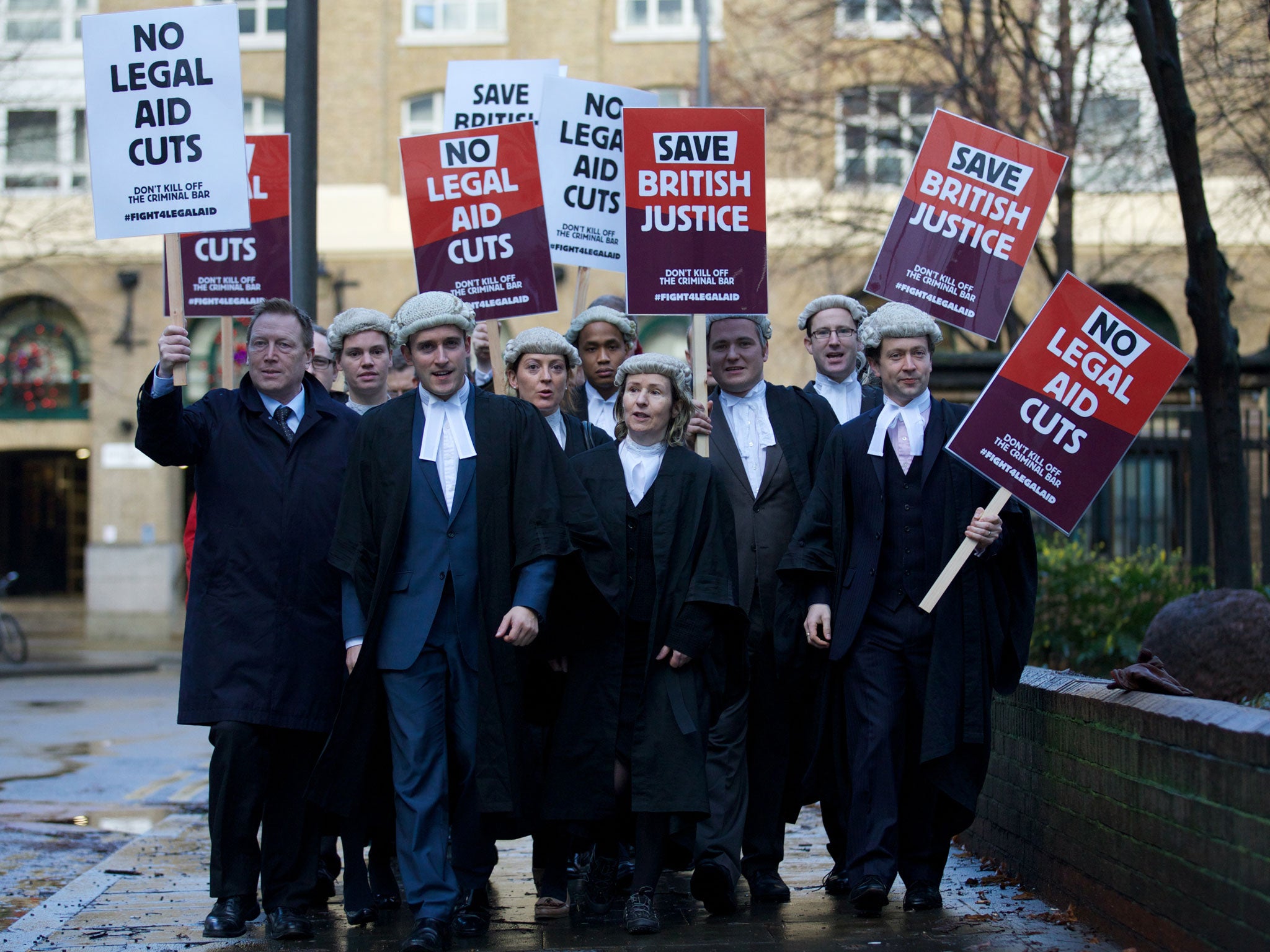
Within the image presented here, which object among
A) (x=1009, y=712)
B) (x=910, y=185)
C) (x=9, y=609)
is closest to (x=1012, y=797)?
(x=1009, y=712)

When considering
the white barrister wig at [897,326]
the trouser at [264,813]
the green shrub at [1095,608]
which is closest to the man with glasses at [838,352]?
the white barrister wig at [897,326]

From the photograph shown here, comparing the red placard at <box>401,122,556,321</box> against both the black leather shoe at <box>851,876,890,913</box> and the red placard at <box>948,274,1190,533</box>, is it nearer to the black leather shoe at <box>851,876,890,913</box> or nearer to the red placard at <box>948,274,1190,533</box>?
the red placard at <box>948,274,1190,533</box>

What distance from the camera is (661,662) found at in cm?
599

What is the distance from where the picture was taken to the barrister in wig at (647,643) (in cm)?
589

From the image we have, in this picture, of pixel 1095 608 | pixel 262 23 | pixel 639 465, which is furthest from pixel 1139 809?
pixel 262 23

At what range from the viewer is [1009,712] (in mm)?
6711

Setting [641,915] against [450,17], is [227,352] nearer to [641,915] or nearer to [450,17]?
[641,915]

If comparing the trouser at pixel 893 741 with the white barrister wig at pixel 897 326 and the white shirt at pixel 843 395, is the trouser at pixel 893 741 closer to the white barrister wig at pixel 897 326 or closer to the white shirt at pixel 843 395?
the white barrister wig at pixel 897 326

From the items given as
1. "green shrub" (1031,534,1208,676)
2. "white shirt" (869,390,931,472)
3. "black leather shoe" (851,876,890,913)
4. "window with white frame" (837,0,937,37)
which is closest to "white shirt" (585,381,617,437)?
"white shirt" (869,390,931,472)

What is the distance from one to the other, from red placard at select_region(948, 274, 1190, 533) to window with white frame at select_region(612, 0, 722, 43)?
2366 centimetres

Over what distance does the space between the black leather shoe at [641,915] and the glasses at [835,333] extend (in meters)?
2.72

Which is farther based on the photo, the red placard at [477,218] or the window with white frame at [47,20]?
the window with white frame at [47,20]

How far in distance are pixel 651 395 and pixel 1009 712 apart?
205 cm

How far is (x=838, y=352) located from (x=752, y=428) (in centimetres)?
76
